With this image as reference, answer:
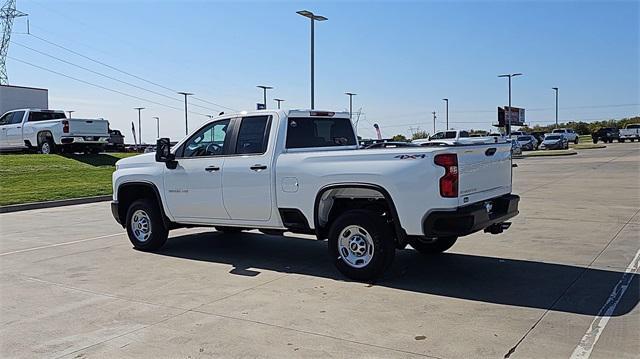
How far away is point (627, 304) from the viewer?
563 cm

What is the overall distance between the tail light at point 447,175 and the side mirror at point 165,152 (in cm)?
406

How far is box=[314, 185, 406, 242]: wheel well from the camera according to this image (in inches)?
252

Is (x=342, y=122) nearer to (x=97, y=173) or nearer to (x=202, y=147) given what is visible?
(x=202, y=147)

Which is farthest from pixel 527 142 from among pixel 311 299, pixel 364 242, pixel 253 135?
pixel 311 299

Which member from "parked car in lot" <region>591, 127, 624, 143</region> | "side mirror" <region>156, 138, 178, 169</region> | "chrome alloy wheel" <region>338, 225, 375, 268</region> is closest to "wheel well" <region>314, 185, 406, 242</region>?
"chrome alloy wheel" <region>338, 225, 375, 268</region>

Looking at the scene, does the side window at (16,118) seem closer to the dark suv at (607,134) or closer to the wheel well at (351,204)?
the wheel well at (351,204)

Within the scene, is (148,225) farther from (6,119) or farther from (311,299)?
(6,119)

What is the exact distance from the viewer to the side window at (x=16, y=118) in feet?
81.8

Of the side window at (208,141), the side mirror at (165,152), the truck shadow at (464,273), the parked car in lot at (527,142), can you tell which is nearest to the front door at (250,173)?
the side window at (208,141)

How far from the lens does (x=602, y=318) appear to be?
Result: 17.1 ft

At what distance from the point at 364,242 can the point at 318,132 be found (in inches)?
78.7

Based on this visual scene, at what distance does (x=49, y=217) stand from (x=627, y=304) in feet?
39.2

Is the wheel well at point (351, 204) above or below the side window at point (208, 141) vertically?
below

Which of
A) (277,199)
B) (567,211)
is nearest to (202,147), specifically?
(277,199)
